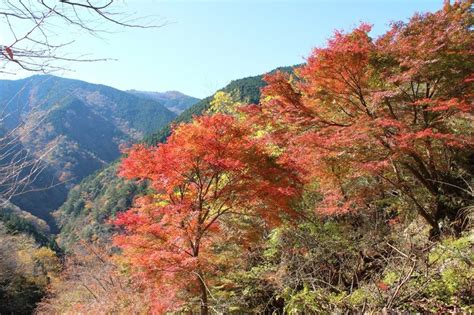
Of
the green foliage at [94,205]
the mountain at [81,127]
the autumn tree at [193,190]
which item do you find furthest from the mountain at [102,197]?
the autumn tree at [193,190]

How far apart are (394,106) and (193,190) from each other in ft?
15.0

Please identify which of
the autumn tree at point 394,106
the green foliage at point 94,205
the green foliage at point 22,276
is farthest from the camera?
the green foliage at point 94,205

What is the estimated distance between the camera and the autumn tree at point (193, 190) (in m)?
7.42

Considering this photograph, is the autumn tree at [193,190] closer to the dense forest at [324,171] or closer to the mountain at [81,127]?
the dense forest at [324,171]

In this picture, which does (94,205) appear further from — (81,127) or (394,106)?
(81,127)

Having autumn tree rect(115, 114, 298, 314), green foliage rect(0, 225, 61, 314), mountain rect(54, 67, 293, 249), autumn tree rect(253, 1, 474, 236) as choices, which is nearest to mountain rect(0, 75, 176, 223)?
autumn tree rect(115, 114, 298, 314)

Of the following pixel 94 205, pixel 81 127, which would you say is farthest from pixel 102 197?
pixel 81 127

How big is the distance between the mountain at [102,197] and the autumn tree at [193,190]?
30920 mm

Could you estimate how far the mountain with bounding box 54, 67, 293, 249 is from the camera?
46.0 m

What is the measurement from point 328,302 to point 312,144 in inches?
149

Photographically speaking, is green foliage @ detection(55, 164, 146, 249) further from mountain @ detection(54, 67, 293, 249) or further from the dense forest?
the dense forest

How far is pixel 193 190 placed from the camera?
8.30 meters

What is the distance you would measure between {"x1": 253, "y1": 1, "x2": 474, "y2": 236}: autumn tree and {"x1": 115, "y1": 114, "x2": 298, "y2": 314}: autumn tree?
0.96m

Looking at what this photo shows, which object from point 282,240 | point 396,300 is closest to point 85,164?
point 282,240
